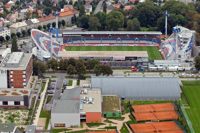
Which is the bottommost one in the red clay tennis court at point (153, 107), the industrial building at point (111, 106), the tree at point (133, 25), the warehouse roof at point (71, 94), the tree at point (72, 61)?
the red clay tennis court at point (153, 107)

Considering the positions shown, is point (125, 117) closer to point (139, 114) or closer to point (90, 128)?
point (139, 114)

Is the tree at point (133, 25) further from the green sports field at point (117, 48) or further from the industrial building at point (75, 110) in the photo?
the industrial building at point (75, 110)

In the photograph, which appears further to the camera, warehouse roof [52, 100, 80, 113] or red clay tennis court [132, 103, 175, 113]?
red clay tennis court [132, 103, 175, 113]

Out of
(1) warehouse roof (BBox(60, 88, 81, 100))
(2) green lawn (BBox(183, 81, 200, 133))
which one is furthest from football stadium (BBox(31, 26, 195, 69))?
(1) warehouse roof (BBox(60, 88, 81, 100))

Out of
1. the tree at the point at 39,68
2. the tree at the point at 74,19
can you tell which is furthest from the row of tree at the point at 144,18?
the tree at the point at 39,68

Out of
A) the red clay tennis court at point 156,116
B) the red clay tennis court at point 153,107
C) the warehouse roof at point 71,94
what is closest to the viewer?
the red clay tennis court at point 156,116

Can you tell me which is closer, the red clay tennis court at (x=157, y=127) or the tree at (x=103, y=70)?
the red clay tennis court at (x=157, y=127)

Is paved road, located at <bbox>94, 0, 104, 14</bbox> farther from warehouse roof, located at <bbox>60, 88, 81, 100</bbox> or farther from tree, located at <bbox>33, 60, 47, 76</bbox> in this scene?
warehouse roof, located at <bbox>60, 88, 81, 100</bbox>
